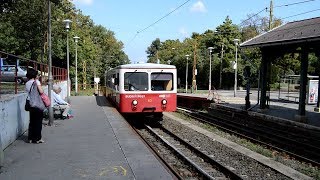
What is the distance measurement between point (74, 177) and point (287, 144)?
9.72 meters

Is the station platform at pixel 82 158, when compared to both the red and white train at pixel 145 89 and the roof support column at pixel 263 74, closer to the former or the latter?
the red and white train at pixel 145 89

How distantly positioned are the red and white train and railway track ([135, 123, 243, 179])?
5.69 feet

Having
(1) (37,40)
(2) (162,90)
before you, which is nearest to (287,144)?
(2) (162,90)

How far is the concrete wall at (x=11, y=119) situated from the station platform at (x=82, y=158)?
21 cm

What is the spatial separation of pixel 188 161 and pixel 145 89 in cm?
738

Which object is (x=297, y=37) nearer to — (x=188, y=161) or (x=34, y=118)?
(x=188, y=161)

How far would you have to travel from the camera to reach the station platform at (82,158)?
736cm

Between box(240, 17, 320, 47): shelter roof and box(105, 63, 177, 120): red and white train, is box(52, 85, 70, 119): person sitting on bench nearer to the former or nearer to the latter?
box(105, 63, 177, 120): red and white train

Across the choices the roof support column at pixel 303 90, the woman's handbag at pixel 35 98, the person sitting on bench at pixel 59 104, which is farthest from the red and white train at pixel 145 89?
the woman's handbag at pixel 35 98

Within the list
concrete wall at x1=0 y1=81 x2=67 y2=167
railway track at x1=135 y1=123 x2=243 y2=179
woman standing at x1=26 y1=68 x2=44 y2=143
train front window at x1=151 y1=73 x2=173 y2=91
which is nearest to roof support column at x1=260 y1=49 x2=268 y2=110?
train front window at x1=151 y1=73 x2=173 y2=91

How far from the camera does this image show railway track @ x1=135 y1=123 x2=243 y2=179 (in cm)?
980

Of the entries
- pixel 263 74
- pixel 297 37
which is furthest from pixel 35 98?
pixel 263 74

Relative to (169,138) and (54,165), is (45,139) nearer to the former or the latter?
(54,165)

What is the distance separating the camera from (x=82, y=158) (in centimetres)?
866
